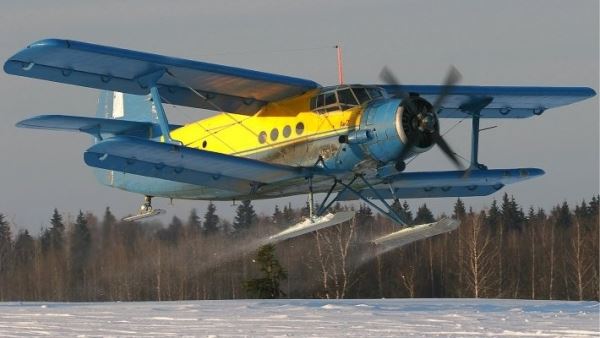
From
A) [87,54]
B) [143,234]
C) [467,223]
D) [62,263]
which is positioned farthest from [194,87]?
[467,223]

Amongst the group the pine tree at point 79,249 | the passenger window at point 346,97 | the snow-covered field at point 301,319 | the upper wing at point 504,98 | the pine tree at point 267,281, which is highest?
the upper wing at point 504,98

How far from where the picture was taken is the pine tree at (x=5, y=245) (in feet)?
168

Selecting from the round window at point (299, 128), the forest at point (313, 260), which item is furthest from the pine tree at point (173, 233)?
the round window at point (299, 128)

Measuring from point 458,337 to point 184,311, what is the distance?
602 centimetres

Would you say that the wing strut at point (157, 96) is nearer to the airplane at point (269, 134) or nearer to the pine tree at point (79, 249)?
the airplane at point (269, 134)

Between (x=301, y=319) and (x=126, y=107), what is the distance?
11.9 m

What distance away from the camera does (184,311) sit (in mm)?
23906

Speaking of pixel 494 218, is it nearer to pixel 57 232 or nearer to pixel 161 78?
pixel 57 232

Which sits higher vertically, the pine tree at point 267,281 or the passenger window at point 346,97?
the passenger window at point 346,97

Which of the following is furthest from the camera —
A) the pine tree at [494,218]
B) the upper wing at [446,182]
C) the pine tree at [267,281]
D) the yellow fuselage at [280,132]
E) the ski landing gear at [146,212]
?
the pine tree at [494,218]

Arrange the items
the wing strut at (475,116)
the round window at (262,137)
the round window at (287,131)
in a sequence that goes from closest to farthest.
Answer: the round window at (287,131)
the round window at (262,137)
the wing strut at (475,116)

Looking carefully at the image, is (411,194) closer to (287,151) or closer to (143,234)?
(287,151)

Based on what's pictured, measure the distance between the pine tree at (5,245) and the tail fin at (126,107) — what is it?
19093mm

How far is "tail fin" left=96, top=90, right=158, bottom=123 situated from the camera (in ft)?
105
